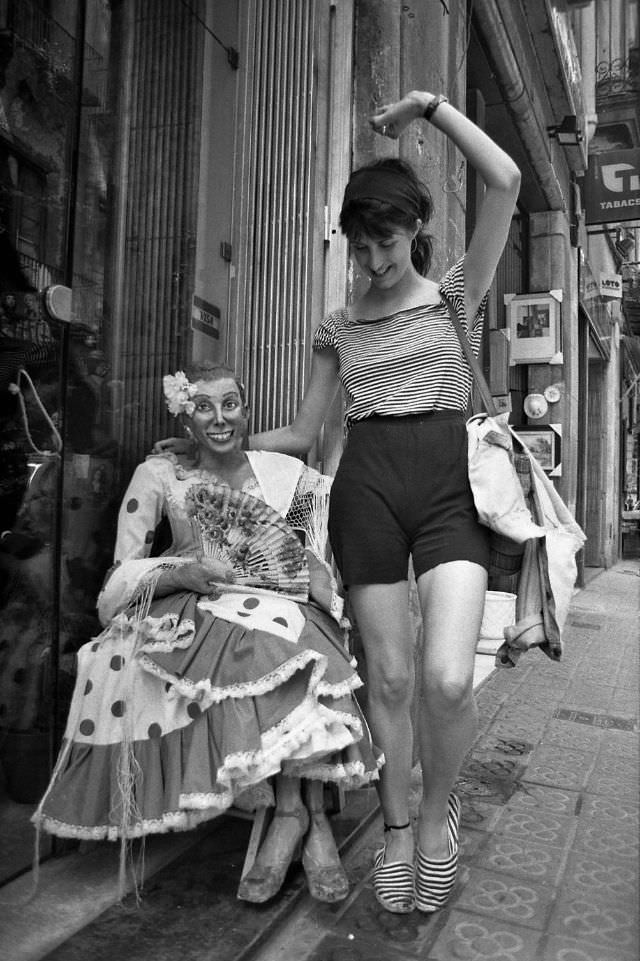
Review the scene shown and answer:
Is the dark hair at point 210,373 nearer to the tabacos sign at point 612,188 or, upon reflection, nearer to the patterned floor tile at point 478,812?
the patterned floor tile at point 478,812

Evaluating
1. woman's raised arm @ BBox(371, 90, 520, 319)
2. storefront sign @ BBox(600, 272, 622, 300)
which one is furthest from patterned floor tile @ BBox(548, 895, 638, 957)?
storefront sign @ BBox(600, 272, 622, 300)

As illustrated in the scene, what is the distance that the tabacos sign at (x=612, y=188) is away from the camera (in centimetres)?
1023

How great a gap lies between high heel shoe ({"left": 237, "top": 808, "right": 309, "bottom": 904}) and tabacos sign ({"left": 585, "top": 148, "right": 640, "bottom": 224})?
9893mm

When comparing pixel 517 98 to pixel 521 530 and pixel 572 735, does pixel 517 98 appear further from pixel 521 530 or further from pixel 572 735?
pixel 521 530

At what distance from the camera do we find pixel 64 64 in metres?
2.71

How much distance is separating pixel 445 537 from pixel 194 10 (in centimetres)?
285

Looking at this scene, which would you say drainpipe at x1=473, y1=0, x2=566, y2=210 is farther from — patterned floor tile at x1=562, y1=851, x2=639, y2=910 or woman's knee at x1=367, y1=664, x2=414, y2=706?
patterned floor tile at x1=562, y1=851, x2=639, y2=910

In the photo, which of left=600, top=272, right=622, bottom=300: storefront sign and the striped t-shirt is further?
left=600, top=272, right=622, bottom=300: storefront sign

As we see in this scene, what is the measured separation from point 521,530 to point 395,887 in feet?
3.70

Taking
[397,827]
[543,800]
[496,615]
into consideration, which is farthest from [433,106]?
[496,615]

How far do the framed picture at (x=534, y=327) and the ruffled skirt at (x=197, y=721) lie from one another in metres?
7.71

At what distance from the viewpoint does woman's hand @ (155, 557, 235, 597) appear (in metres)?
2.43

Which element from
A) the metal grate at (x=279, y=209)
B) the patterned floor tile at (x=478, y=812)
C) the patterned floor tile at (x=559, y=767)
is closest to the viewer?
the patterned floor tile at (x=478, y=812)

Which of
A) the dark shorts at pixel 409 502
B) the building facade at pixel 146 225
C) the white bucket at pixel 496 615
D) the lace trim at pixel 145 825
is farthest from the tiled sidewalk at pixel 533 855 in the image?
the building facade at pixel 146 225
